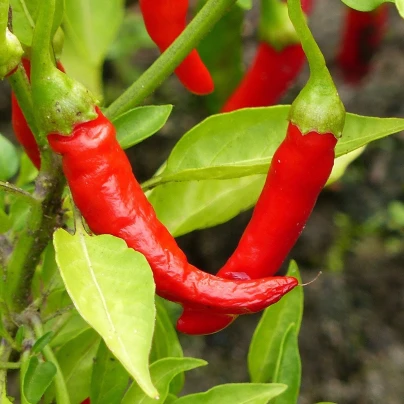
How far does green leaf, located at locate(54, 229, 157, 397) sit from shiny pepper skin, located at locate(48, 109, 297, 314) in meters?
0.05

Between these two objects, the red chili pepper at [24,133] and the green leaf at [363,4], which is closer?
the green leaf at [363,4]

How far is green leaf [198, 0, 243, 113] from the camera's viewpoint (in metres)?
2.16

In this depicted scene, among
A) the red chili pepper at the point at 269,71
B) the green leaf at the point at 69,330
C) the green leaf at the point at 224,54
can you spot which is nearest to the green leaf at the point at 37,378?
the green leaf at the point at 69,330

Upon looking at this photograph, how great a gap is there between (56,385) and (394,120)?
0.49m

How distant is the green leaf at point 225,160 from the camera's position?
0.90 m

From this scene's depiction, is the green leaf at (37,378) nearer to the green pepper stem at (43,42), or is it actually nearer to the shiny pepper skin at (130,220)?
the shiny pepper skin at (130,220)

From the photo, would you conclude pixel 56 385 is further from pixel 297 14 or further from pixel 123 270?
pixel 297 14

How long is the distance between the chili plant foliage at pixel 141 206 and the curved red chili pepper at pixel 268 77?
0.52 m

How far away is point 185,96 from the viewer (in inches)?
110

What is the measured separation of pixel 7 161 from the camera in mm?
1076

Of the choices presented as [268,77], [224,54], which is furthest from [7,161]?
[224,54]

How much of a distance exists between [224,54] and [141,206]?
1.47m

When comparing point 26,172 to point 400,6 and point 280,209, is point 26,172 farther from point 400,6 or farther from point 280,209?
point 400,6

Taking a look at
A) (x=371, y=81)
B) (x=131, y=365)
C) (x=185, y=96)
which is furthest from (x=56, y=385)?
(x=371, y=81)
